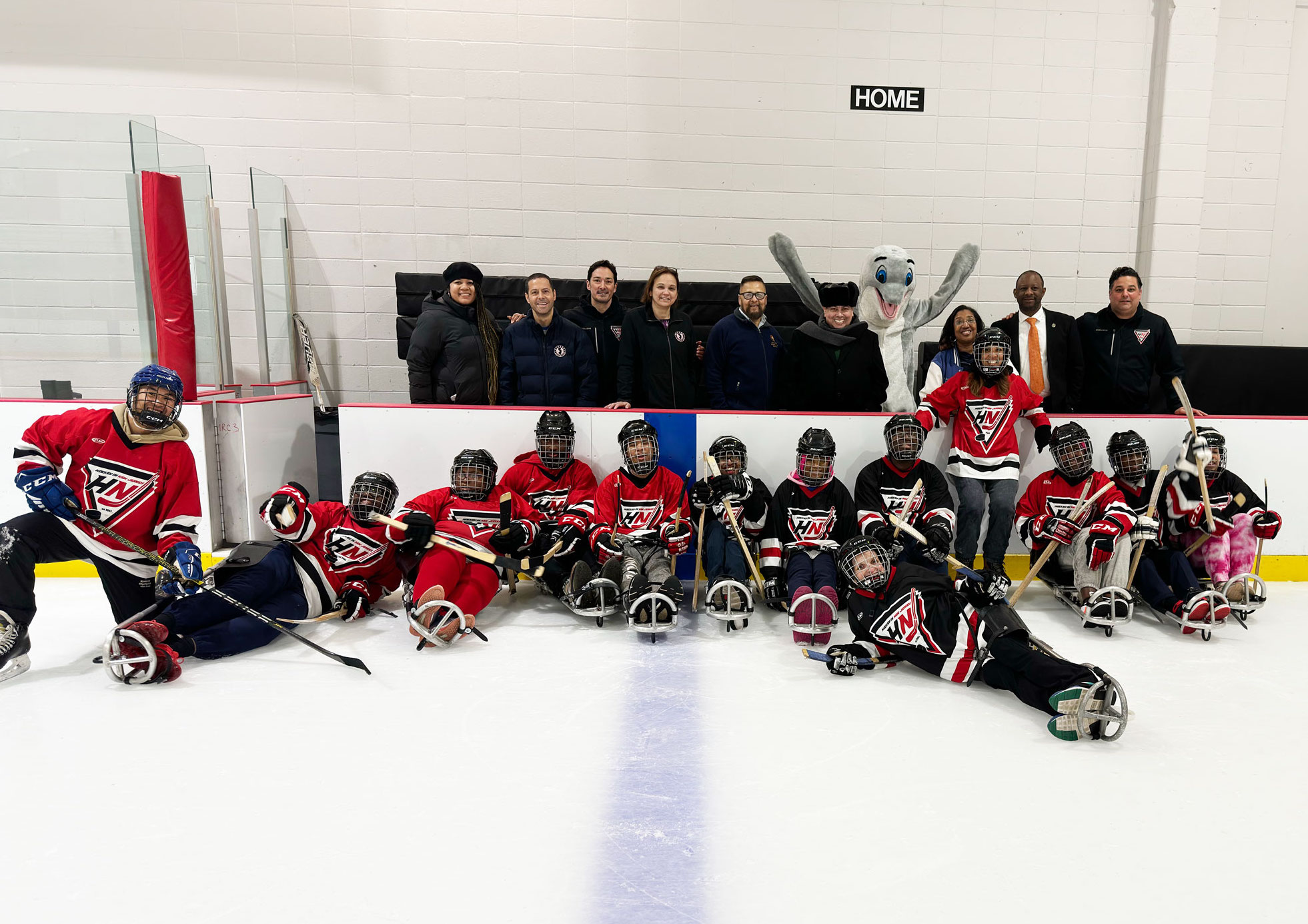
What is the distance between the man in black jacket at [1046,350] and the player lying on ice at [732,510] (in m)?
1.75

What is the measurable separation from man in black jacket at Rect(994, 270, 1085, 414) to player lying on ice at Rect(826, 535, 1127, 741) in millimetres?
1780

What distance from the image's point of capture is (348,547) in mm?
3117

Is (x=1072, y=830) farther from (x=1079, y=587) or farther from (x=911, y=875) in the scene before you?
(x=1079, y=587)

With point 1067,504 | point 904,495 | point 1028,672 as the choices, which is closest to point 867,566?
point 1028,672

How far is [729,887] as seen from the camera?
152cm

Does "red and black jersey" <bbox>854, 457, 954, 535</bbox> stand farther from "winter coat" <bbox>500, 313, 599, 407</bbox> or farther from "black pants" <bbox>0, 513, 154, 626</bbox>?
"black pants" <bbox>0, 513, 154, 626</bbox>

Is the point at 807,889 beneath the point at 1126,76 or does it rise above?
beneath

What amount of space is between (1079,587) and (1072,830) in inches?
70.3

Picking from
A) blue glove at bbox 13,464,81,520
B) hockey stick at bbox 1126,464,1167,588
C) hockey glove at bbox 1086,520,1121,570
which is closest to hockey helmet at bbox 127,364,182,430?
blue glove at bbox 13,464,81,520

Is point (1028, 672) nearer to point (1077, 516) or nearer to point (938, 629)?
point (938, 629)

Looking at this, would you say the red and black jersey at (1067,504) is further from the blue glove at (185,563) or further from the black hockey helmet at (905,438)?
the blue glove at (185,563)

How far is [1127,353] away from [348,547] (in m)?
3.93

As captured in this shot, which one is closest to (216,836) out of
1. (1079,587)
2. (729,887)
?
Answer: (729,887)

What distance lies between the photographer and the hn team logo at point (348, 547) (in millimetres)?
3098
